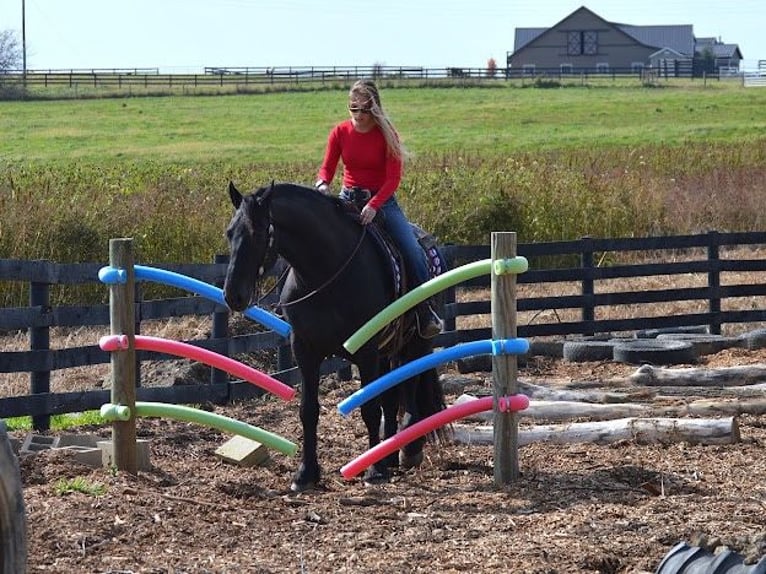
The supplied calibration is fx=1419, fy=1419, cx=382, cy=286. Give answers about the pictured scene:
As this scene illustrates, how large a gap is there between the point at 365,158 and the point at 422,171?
1621 centimetres

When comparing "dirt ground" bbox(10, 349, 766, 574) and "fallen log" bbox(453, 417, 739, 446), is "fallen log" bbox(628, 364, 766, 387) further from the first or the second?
"fallen log" bbox(453, 417, 739, 446)

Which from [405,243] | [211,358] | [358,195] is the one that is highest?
[358,195]

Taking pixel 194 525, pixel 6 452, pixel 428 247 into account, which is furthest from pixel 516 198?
pixel 6 452

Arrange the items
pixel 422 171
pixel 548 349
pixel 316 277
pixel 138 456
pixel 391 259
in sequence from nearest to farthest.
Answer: pixel 316 277
pixel 138 456
pixel 391 259
pixel 548 349
pixel 422 171

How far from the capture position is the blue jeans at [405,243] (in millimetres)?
9398

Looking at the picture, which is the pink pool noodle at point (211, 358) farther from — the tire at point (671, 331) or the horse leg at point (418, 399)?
the tire at point (671, 331)

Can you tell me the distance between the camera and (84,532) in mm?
7066

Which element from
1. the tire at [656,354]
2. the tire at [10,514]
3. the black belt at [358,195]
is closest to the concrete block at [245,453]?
the black belt at [358,195]

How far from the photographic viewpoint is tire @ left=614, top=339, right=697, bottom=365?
13938mm

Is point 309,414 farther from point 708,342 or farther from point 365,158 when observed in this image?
point 708,342

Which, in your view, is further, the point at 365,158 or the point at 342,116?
the point at 342,116

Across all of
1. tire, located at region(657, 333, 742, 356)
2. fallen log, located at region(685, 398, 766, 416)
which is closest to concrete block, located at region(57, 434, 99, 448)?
fallen log, located at region(685, 398, 766, 416)

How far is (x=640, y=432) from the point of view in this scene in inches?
381

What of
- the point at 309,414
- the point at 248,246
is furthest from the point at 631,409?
the point at 248,246
